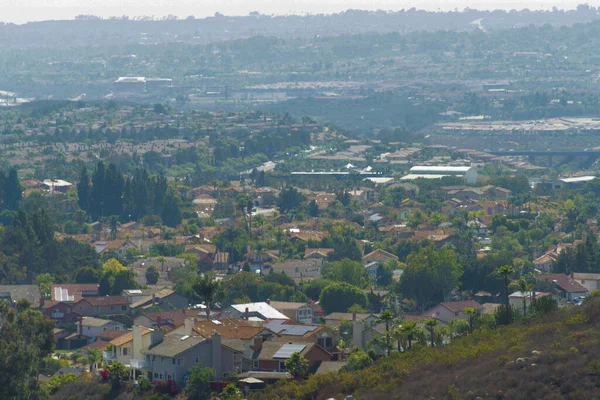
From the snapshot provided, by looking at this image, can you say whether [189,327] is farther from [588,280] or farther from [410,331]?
[588,280]

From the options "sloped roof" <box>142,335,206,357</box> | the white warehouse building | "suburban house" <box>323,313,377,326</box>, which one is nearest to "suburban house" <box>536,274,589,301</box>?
"suburban house" <box>323,313,377,326</box>

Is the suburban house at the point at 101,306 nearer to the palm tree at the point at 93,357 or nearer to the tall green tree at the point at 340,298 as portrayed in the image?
the tall green tree at the point at 340,298

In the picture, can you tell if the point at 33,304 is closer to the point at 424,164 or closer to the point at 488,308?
the point at 488,308

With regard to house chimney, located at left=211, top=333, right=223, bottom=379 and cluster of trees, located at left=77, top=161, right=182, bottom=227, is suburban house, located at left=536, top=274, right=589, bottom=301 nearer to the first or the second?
house chimney, located at left=211, top=333, right=223, bottom=379

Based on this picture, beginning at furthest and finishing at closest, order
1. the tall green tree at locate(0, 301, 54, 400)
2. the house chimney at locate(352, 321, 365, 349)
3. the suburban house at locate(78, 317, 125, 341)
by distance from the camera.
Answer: the suburban house at locate(78, 317, 125, 341), the house chimney at locate(352, 321, 365, 349), the tall green tree at locate(0, 301, 54, 400)

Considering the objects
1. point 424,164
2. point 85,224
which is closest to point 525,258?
point 85,224

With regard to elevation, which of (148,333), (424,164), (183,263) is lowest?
(424,164)
